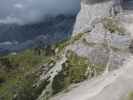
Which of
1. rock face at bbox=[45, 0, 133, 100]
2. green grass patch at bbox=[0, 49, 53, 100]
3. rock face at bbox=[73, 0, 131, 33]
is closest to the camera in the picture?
rock face at bbox=[45, 0, 133, 100]

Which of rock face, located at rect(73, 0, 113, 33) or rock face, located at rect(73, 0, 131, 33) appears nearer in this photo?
rock face, located at rect(73, 0, 131, 33)

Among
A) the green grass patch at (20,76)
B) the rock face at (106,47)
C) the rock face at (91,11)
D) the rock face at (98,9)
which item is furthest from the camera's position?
the rock face at (91,11)

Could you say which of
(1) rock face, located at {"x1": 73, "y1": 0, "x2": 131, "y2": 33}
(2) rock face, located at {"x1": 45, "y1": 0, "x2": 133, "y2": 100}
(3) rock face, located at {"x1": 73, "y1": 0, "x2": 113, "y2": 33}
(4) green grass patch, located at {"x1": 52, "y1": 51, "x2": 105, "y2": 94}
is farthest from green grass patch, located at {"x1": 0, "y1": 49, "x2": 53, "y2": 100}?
(1) rock face, located at {"x1": 73, "y1": 0, "x2": 131, "y2": 33}

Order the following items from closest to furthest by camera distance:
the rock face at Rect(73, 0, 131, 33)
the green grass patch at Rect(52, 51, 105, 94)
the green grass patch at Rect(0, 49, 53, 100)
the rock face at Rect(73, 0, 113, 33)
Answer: the green grass patch at Rect(52, 51, 105, 94) < the green grass patch at Rect(0, 49, 53, 100) < the rock face at Rect(73, 0, 131, 33) < the rock face at Rect(73, 0, 113, 33)

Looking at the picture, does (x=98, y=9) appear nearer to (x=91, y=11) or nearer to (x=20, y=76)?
(x=91, y=11)

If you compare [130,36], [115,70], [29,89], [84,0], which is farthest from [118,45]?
[84,0]

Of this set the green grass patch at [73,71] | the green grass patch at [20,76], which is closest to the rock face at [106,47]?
the green grass patch at [73,71]

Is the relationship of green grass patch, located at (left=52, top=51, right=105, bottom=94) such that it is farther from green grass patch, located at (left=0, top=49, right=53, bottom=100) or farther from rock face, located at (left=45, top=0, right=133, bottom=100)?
green grass patch, located at (left=0, top=49, right=53, bottom=100)

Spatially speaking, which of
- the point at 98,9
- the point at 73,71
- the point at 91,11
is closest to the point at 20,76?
the point at 91,11

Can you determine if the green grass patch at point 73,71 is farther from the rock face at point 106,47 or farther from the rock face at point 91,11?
the rock face at point 91,11

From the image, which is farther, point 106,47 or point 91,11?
point 91,11

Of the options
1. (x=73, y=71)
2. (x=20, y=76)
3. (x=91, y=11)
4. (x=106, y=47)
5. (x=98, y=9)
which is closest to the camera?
(x=106, y=47)

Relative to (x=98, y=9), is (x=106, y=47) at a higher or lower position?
lower
